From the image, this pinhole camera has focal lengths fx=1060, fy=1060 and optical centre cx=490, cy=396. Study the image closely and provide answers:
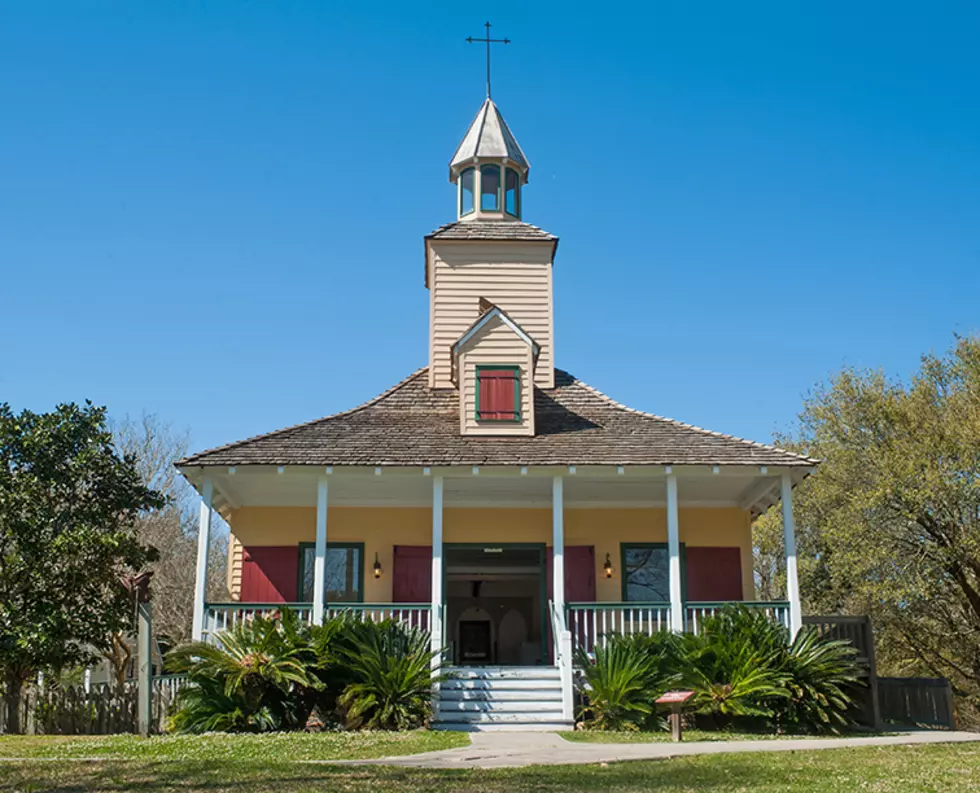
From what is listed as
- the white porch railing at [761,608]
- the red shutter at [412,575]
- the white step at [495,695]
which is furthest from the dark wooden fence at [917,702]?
the red shutter at [412,575]

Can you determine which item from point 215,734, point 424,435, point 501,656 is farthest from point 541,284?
point 215,734

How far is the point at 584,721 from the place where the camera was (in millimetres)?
15250

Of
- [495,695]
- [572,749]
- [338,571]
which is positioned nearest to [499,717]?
[495,695]

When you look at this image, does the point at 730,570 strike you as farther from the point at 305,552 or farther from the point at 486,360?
the point at 305,552

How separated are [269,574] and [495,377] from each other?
5.48 metres

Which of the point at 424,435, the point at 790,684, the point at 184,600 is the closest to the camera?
the point at 790,684

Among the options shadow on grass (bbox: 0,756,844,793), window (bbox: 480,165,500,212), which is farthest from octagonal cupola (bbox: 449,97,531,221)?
shadow on grass (bbox: 0,756,844,793)

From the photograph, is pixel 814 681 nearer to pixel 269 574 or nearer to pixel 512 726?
pixel 512 726

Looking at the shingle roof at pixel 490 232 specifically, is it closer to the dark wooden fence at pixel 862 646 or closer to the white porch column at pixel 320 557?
the white porch column at pixel 320 557

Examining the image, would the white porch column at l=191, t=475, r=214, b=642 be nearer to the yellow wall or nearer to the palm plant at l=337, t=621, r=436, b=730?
the palm plant at l=337, t=621, r=436, b=730

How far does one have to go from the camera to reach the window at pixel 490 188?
22859 mm

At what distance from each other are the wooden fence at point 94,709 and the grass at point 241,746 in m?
2.00

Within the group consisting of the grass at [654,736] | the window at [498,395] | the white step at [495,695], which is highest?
the window at [498,395]

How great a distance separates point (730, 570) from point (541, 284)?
676 centimetres
